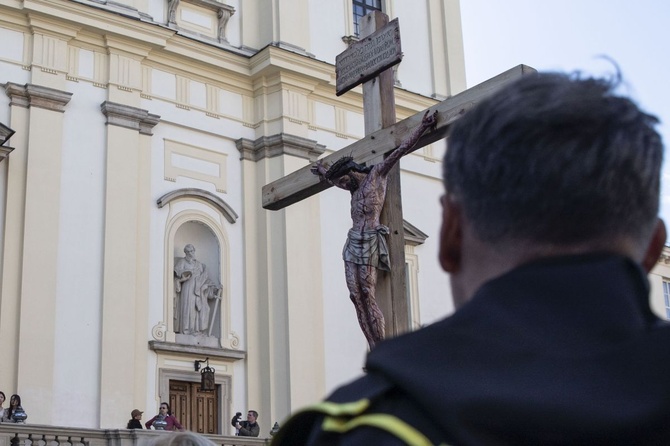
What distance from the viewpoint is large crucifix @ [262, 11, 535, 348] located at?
7.79 m

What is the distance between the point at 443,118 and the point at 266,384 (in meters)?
11.4

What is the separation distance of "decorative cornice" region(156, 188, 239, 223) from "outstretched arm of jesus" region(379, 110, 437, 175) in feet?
34.7

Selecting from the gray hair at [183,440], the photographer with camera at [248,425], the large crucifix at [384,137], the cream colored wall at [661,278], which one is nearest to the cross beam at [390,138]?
the large crucifix at [384,137]

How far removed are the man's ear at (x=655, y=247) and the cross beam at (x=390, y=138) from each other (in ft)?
18.4

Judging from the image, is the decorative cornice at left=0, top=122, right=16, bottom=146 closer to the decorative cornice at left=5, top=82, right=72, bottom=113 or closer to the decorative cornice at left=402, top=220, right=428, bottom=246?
the decorative cornice at left=5, top=82, right=72, bottom=113

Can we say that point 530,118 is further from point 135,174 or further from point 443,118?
point 135,174

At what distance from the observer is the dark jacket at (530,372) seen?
1.05m

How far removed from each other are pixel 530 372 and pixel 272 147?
18.5 metres

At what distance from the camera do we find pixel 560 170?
118 cm

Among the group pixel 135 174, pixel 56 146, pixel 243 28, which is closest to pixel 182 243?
pixel 135 174

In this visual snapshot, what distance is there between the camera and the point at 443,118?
7.62 m

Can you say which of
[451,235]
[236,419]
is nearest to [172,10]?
[236,419]

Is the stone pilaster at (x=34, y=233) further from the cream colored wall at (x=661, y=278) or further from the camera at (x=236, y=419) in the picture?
the cream colored wall at (x=661, y=278)

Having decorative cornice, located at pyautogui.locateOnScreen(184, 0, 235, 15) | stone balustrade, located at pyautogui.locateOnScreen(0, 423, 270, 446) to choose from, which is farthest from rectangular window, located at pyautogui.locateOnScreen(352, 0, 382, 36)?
stone balustrade, located at pyautogui.locateOnScreen(0, 423, 270, 446)
